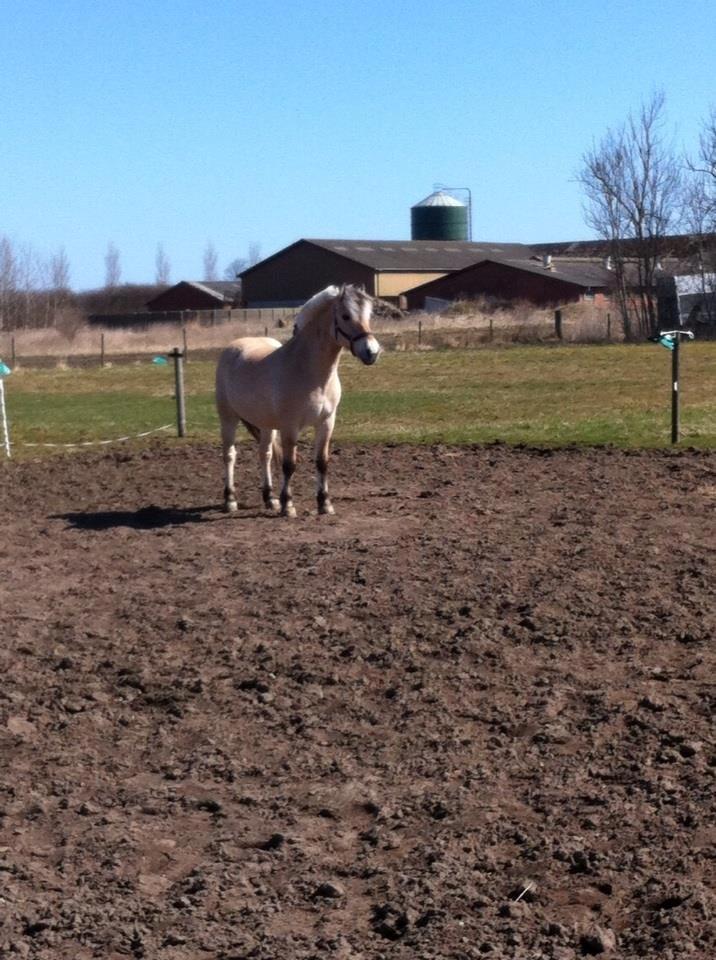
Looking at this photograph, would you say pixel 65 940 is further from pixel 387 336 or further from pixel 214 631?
pixel 387 336

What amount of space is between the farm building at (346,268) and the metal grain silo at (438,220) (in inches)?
580

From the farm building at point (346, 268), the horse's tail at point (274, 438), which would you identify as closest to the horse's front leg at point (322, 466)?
the horse's tail at point (274, 438)

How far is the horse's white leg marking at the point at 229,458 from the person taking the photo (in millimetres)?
12350

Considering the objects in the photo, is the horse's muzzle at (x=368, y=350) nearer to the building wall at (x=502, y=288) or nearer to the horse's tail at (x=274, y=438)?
the horse's tail at (x=274, y=438)

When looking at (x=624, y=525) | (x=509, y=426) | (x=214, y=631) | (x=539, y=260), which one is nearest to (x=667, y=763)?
(x=214, y=631)

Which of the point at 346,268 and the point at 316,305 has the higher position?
the point at 346,268

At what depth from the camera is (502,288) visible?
63562mm

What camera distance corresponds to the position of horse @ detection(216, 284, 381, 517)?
11234 mm

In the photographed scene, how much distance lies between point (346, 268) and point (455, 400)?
148 feet

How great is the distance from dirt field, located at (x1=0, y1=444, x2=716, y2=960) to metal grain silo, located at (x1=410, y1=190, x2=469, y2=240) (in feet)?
261

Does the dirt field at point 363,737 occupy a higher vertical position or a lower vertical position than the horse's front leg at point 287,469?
lower

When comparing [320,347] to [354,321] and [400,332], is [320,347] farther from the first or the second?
[400,332]

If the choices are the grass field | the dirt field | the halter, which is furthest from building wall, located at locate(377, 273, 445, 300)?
the dirt field

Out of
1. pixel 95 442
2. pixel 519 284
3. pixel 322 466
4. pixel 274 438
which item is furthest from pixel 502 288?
pixel 322 466
